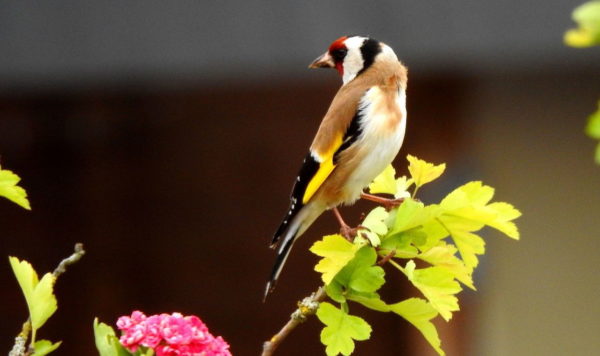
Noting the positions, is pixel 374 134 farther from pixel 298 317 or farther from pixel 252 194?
pixel 252 194

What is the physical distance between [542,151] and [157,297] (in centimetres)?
151

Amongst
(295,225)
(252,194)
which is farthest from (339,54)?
(252,194)

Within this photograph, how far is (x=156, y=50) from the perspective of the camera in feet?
12.8

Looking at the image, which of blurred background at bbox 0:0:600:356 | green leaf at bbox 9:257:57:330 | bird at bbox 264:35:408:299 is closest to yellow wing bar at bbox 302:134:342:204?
bird at bbox 264:35:408:299

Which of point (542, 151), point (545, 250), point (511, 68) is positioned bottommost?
point (545, 250)

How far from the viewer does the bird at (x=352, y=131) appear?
67.7 inches

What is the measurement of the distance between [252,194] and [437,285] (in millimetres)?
3305

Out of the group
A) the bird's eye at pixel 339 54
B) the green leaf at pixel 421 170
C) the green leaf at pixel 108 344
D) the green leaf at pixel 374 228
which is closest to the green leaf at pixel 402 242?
the green leaf at pixel 374 228

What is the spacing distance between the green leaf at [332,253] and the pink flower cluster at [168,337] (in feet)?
0.39

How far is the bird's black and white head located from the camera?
5.73ft

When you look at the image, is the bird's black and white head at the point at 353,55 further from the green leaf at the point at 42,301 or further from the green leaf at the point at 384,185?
the green leaf at the point at 42,301

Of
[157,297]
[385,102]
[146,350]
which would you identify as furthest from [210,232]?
[146,350]

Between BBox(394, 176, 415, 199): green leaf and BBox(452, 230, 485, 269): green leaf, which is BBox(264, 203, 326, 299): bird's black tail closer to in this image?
BBox(394, 176, 415, 199): green leaf

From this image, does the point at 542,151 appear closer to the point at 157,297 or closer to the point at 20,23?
the point at 157,297
